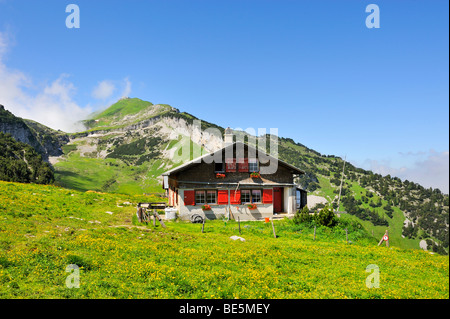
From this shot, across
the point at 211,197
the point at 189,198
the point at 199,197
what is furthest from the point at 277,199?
the point at 189,198

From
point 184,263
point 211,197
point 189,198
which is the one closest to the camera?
point 184,263

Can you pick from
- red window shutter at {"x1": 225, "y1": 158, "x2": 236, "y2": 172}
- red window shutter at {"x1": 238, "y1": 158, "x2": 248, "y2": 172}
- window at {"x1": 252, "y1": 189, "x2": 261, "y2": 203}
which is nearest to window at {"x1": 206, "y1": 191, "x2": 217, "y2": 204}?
red window shutter at {"x1": 225, "y1": 158, "x2": 236, "y2": 172}

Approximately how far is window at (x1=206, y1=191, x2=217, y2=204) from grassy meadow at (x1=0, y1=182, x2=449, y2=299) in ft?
26.6

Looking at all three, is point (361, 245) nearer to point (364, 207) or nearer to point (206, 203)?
point (206, 203)

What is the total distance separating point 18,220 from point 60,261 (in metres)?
9.25

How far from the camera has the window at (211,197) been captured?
3209 centimetres

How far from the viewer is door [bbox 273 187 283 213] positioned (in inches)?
1412

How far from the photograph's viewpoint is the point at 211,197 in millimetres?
32250

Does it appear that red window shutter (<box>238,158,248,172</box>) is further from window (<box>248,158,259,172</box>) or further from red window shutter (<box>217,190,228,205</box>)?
red window shutter (<box>217,190,228,205</box>)

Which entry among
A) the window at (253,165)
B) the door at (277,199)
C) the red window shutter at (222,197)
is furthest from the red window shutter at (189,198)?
the door at (277,199)

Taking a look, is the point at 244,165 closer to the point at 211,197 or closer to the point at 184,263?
the point at 211,197

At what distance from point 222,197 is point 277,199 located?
314 inches

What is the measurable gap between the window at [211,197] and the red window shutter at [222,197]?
427mm

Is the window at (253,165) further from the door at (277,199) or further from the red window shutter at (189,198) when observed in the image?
the red window shutter at (189,198)
